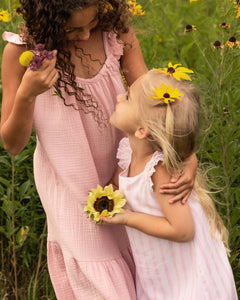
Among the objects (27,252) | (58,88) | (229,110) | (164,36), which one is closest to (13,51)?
(58,88)

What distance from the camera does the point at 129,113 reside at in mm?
1543

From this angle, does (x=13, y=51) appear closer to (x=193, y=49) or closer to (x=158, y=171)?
(x=158, y=171)

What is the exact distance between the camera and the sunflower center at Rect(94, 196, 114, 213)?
5.28 ft

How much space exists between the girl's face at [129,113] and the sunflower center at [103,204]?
0.24m

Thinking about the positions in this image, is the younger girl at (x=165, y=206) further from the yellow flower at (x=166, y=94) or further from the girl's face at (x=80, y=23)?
the girl's face at (x=80, y=23)

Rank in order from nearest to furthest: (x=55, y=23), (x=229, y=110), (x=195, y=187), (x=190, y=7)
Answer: (x=55, y=23), (x=195, y=187), (x=229, y=110), (x=190, y=7)

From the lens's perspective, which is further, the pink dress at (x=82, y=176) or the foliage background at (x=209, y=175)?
the foliage background at (x=209, y=175)

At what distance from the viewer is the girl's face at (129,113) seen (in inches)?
60.2

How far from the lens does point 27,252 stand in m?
2.48

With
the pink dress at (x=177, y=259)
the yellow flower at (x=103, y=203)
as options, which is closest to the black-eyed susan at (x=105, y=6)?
the pink dress at (x=177, y=259)

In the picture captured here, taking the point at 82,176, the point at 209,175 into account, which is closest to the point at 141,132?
the point at 82,176

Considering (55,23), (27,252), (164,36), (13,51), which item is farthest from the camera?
(164,36)

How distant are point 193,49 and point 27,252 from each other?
6.47 feet

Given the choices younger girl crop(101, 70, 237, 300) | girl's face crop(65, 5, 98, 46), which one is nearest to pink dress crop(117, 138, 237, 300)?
younger girl crop(101, 70, 237, 300)
